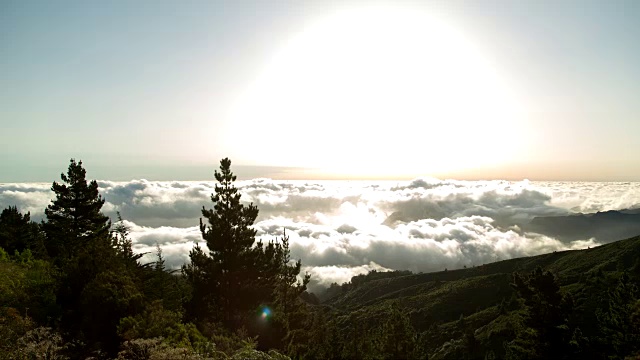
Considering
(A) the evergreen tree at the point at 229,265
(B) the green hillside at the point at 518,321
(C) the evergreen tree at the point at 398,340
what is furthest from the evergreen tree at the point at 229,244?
(C) the evergreen tree at the point at 398,340

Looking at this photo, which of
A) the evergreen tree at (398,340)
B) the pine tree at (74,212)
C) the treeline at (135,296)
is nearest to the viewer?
the treeline at (135,296)

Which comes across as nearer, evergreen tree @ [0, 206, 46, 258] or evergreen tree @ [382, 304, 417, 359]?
evergreen tree @ [382, 304, 417, 359]

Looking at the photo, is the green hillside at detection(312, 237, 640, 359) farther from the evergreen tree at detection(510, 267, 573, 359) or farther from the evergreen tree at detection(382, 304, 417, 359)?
the evergreen tree at detection(382, 304, 417, 359)

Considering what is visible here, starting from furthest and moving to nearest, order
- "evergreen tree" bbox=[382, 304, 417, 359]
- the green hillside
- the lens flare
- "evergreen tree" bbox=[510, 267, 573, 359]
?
the green hillside
"evergreen tree" bbox=[510, 267, 573, 359]
the lens flare
"evergreen tree" bbox=[382, 304, 417, 359]

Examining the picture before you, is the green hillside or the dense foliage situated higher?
the dense foliage

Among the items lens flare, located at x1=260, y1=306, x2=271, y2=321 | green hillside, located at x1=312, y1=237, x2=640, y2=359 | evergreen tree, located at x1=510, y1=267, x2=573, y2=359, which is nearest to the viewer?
lens flare, located at x1=260, y1=306, x2=271, y2=321

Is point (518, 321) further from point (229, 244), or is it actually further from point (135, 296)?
point (135, 296)

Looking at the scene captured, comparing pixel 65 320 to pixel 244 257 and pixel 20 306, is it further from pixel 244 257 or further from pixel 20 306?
pixel 244 257

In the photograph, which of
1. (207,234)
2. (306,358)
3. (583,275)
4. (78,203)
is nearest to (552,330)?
(306,358)

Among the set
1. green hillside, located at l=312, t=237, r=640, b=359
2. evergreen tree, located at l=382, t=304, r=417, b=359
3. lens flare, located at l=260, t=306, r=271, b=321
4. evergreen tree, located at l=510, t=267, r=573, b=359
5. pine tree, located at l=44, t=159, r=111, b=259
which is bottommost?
green hillside, located at l=312, t=237, r=640, b=359

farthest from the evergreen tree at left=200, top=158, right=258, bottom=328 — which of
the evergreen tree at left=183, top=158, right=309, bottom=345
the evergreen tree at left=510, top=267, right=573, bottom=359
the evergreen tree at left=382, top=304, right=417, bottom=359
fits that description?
the evergreen tree at left=510, top=267, right=573, bottom=359

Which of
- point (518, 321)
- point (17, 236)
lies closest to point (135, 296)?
point (518, 321)

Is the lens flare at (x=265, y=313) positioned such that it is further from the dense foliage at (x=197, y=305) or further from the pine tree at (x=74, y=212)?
the pine tree at (x=74, y=212)

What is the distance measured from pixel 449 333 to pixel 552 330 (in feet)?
455
